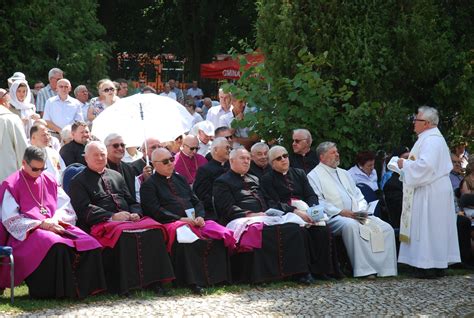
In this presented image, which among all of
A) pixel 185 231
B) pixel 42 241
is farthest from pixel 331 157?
pixel 42 241

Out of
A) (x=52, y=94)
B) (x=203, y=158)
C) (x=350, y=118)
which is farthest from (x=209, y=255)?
(x=52, y=94)

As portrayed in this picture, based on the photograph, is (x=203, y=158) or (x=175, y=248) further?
(x=203, y=158)

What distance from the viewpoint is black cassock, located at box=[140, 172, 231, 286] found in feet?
35.9

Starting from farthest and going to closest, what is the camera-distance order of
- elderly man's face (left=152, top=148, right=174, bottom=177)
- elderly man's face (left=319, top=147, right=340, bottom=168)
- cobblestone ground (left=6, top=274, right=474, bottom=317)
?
elderly man's face (left=319, top=147, right=340, bottom=168)
elderly man's face (left=152, top=148, right=174, bottom=177)
cobblestone ground (left=6, top=274, right=474, bottom=317)

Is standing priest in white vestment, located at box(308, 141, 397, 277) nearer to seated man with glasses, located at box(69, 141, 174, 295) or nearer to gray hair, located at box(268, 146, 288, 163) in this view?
gray hair, located at box(268, 146, 288, 163)

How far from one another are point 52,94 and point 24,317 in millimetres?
8067

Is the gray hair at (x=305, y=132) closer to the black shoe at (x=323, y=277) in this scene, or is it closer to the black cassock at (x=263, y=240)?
the black cassock at (x=263, y=240)

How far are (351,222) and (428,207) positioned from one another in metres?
1.03

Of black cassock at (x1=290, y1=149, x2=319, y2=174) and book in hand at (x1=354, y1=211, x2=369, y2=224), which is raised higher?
black cassock at (x1=290, y1=149, x2=319, y2=174)

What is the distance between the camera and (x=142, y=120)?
12.8 metres

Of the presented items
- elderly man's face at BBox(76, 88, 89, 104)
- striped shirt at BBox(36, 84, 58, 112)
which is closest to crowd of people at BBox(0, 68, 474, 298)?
elderly man's face at BBox(76, 88, 89, 104)

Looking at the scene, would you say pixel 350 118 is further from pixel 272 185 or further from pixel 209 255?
pixel 209 255

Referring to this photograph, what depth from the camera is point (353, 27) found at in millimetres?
14039

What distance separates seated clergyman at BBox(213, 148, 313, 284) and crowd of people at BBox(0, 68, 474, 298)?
14 millimetres
